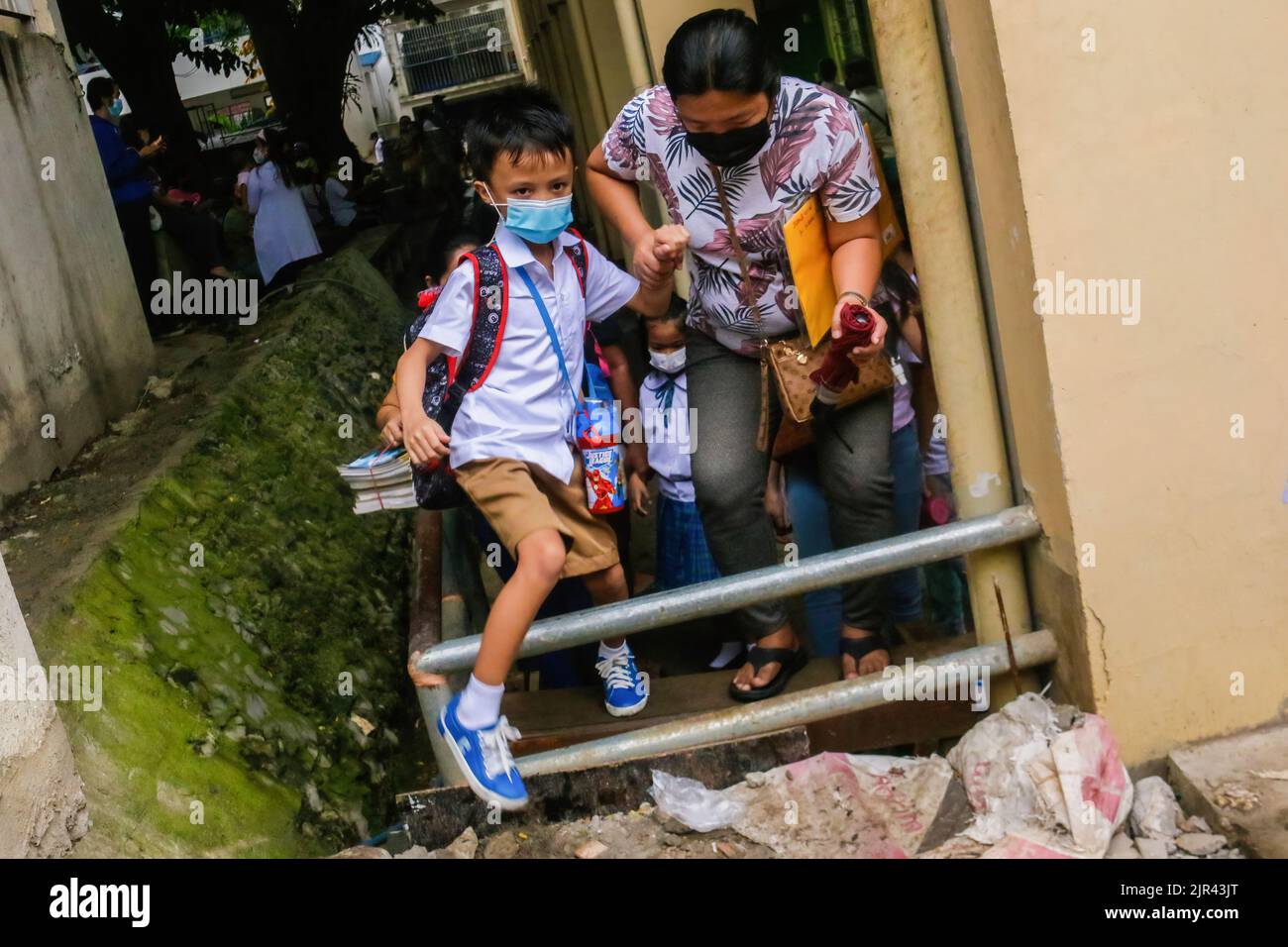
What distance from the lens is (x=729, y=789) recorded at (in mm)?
3066

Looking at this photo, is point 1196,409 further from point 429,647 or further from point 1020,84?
point 429,647

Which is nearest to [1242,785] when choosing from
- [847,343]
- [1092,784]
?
[1092,784]

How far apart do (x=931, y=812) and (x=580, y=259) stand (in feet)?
5.20

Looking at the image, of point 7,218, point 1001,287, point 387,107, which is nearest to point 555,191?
point 1001,287

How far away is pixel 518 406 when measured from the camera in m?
3.18

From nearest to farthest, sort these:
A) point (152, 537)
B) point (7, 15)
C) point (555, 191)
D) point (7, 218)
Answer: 1. point (555, 191)
2. point (152, 537)
3. point (7, 218)
4. point (7, 15)

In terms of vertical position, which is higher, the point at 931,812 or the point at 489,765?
the point at 489,765

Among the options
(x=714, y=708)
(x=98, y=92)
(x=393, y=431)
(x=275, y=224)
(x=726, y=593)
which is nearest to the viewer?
(x=726, y=593)

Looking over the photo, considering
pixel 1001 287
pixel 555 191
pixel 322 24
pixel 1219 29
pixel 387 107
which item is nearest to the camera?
pixel 1219 29

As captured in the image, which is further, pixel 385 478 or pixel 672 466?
pixel 672 466

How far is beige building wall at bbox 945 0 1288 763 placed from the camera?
271 centimetres

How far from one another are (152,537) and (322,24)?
14494 mm

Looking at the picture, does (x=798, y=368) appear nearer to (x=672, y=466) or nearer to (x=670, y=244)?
(x=670, y=244)
